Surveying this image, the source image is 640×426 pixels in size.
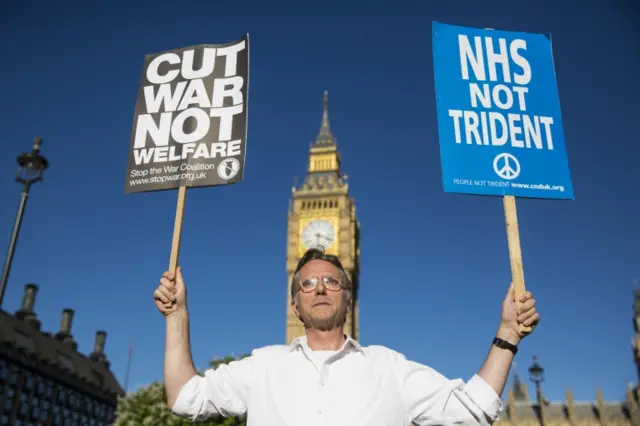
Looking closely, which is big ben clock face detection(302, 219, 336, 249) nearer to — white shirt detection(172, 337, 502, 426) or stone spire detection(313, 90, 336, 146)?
stone spire detection(313, 90, 336, 146)

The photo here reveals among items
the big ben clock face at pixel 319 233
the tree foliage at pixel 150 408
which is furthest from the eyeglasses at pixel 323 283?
the big ben clock face at pixel 319 233

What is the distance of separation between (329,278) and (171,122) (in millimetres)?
2548

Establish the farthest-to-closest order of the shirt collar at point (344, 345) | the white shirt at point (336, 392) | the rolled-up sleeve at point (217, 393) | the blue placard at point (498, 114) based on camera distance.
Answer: the blue placard at point (498, 114) → the shirt collar at point (344, 345) → the rolled-up sleeve at point (217, 393) → the white shirt at point (336, 392)

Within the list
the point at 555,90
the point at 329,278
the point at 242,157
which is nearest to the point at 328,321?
the point at 329,278

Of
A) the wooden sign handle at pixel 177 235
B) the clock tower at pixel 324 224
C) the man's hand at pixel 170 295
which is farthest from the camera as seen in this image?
the clock tower at pixel 324 224

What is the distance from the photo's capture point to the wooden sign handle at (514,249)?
431 cm

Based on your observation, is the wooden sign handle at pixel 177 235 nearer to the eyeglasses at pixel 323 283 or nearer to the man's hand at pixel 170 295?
the man's hand at pixel 170 295

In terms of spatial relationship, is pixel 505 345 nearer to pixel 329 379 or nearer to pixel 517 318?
pixel 517 318

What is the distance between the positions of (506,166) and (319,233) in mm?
60296

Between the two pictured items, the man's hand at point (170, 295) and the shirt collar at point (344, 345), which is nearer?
the shirt collar at point (344, 345)

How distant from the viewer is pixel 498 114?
215 inches

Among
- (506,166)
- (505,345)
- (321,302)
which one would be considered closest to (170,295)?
(321,302)

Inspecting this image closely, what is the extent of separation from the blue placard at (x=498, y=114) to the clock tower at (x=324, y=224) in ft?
185

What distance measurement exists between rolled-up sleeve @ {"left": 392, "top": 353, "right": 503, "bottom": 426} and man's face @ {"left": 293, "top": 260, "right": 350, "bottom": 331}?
49 centimetres
